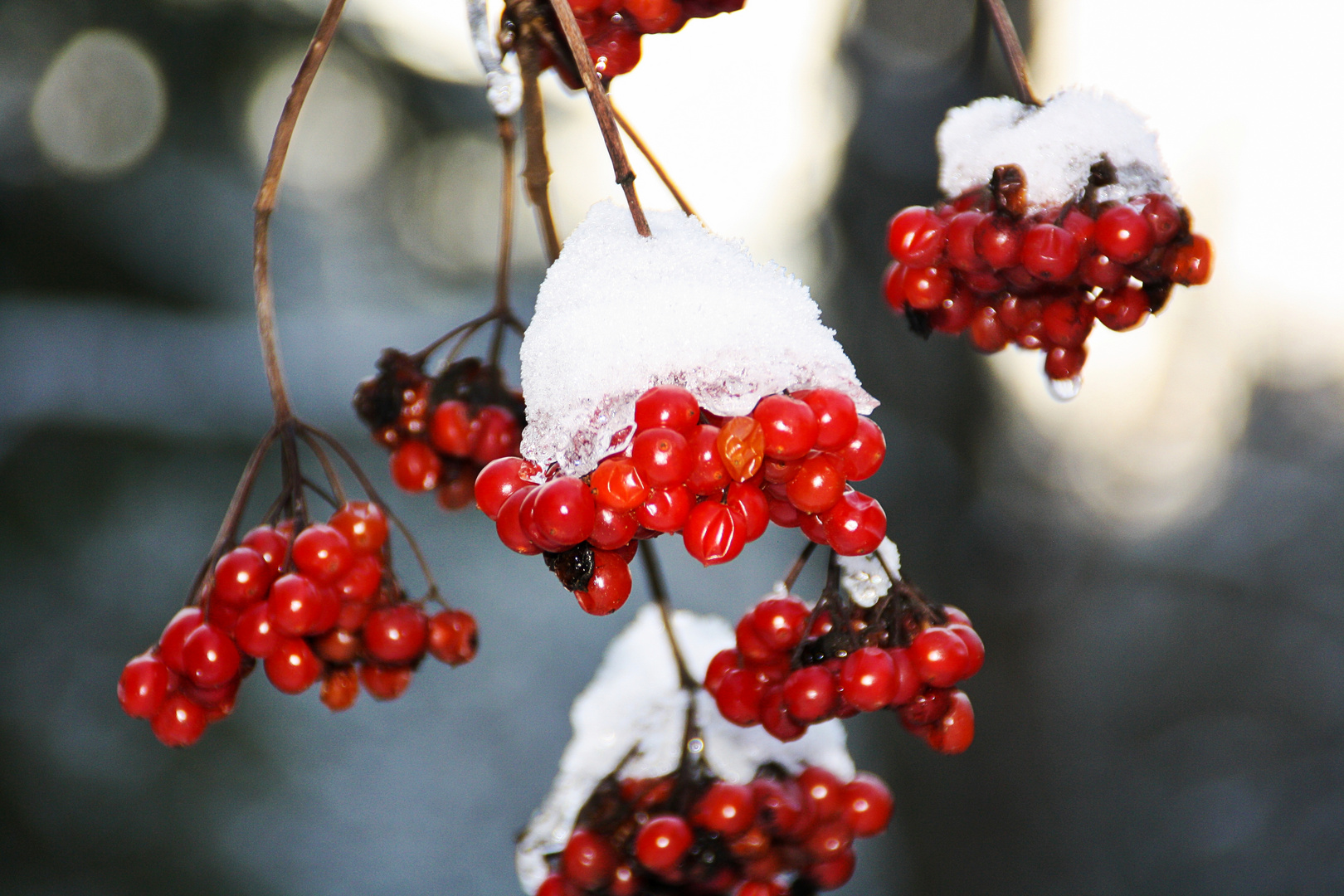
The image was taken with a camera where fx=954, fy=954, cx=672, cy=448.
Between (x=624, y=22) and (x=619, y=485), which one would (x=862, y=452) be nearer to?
(x=619, y=485)

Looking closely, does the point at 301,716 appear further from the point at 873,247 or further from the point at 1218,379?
the point at 1218,379

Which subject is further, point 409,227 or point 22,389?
point 409,227

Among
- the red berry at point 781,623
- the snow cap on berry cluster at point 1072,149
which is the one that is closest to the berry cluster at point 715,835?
the red berry at point 781,623

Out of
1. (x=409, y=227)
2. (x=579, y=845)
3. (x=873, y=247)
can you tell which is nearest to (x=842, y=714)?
(x=579, y=845)

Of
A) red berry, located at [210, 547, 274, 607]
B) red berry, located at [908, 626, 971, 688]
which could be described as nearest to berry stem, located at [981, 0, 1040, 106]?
red berry, located at [908, 626, 971, 688]

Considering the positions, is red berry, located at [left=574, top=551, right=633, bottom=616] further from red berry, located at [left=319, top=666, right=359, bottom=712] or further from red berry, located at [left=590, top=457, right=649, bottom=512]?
red berry, located at [left=319, top=666, right=359, bottom=712]

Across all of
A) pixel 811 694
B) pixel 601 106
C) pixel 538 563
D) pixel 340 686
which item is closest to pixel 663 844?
pixel 811 694
